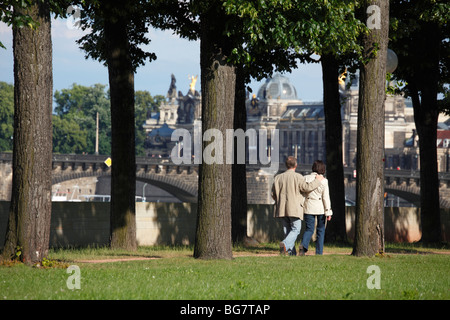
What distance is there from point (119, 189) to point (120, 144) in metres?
0.82

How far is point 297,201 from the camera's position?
14.6 m

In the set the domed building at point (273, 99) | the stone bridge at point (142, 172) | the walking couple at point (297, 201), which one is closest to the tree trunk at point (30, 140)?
the walking couple at point (297, 201)

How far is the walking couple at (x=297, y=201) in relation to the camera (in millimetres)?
14570

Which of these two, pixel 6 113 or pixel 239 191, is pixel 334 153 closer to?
pixel 239 191

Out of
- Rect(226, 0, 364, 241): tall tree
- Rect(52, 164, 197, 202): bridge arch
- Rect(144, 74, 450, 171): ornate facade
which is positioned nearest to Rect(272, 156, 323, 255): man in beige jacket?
Rect(226, 0, 364, 241): tall tree

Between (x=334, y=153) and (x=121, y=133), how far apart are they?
5.85 m

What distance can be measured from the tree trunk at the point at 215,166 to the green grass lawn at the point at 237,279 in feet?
1.45

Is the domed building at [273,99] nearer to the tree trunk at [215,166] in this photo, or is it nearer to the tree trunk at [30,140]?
the tree trunk at [215,166]

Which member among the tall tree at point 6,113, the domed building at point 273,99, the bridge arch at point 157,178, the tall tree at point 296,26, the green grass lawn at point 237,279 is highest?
the domed building at point 273,99
